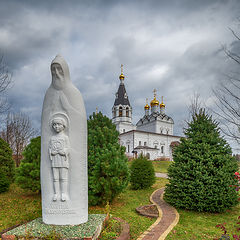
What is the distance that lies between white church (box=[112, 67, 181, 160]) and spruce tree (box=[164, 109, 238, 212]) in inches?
1212

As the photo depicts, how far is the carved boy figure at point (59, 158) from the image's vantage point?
435cm

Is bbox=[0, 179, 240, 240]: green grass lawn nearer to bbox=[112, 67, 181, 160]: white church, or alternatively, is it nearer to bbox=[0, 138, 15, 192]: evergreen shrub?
bbox=[0, 138, 15, 192]: evergreen shrub

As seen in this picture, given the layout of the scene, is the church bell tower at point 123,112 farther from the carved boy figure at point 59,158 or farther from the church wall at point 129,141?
the carved boy figure at point 59,158

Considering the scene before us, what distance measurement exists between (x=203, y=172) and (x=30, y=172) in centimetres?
674

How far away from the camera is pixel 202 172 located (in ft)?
21.3

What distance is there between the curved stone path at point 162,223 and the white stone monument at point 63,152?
64.3 inches

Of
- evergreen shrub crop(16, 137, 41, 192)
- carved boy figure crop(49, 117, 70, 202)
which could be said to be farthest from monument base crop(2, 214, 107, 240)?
evergreen shrub crop(16, 137, 41, 192)

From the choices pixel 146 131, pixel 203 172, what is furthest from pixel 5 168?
pixel 146 131

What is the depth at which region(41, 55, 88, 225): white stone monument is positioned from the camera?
172 inches

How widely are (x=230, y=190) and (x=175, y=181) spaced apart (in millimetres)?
1737

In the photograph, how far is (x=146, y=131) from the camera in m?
49.1

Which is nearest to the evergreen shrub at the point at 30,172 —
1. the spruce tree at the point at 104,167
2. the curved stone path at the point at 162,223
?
the spruce tree at the point at 104,167

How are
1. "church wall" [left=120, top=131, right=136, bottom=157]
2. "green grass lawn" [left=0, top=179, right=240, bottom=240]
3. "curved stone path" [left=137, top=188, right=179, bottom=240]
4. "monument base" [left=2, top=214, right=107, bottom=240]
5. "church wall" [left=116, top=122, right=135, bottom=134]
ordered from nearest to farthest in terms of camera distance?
"monument base" [left=2, top=214, right=107, bottom=240], "curved stone path" [left=137, top=188, right=179, bottom=240], "green grass lawn" [left=0, top=179, right=240, bottom=240], "church wall" [left=120, top=131, right=136, bottom=157], "church wall" [left=116, top=122, right=135, bottom=134]

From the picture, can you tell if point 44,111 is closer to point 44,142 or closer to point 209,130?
point 44,142
